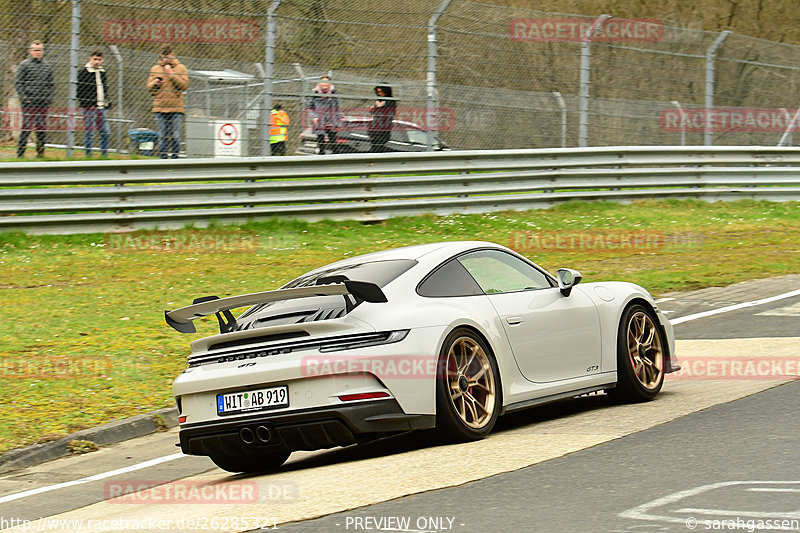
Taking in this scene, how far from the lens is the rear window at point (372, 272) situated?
24.0 feet

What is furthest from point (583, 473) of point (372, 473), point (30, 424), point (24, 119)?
point (24, 119)

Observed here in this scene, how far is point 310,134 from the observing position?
17.5 metres

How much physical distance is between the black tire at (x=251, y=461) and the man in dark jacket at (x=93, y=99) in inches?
365

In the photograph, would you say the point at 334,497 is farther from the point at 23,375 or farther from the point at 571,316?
the point at 23,375

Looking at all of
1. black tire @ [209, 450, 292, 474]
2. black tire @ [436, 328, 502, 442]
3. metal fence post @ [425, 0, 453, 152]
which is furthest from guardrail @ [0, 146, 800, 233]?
black tire @ [436, 328, 502, 442]

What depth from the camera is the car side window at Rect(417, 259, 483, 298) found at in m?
7.28

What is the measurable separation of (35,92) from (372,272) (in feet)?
30.1

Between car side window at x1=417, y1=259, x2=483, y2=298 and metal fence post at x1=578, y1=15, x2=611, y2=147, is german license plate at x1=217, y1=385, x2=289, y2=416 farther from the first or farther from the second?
metal fence post at x1=578, y1=15, x2=611, y2=147

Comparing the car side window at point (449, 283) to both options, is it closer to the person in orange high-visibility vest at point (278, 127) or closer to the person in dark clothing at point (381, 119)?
the person in orange high-visibility vest at point (278, 127)
